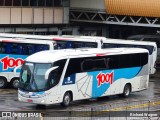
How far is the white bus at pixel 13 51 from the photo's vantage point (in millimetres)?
34812

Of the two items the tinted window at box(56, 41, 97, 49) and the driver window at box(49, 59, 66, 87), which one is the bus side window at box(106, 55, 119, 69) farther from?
the tinted window at box(56, 41, 97, 49)

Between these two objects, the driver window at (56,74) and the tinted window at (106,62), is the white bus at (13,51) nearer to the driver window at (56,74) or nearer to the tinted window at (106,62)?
the tinted window at (106,62)

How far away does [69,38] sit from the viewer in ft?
129

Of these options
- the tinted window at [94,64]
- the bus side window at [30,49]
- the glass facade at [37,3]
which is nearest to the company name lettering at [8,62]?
the bus side window at [30,49]

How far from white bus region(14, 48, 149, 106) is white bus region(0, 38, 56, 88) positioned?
486 centimetres

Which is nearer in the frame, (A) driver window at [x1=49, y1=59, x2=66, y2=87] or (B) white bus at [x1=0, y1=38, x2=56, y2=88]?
(A) driver window at [x1=49, y1=59, x2=66, y2=87]

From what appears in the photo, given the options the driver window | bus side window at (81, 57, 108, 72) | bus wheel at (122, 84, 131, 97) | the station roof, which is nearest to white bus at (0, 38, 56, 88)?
bus side window at (81, 57, 108, 72)

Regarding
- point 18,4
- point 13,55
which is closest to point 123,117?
point 13,55

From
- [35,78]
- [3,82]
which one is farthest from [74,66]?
[3,82]

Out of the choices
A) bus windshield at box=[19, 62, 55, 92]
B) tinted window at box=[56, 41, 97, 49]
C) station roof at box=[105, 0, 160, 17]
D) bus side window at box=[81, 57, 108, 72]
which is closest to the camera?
bus windshield at box=[19, 62, 55, 92]

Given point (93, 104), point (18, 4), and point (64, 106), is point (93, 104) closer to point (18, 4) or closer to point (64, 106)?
point (64, 106)

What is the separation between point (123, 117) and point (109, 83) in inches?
335

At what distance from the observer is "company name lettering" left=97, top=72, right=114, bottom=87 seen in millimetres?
30828

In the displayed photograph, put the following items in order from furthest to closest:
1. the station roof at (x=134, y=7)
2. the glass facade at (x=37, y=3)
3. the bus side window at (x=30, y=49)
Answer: the station roof at (x=134, y=7)
the glass facade at (x=37, y=3)
the bus side window at (x=30, y=49)
